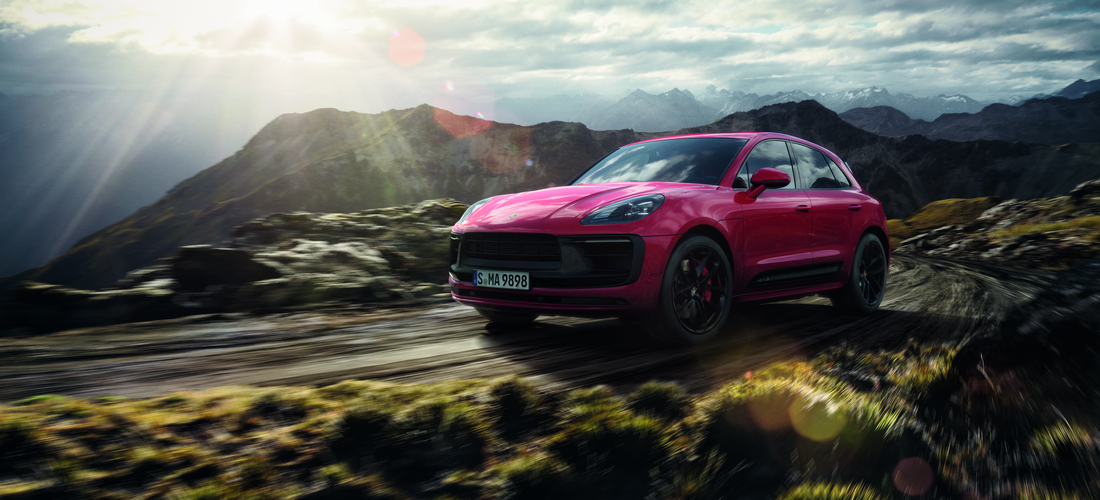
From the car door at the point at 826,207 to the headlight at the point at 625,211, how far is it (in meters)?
2.05

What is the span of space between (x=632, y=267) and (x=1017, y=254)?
13.0 metres

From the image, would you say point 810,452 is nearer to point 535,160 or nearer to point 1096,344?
point 1096,344

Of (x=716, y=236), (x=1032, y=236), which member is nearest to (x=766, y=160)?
(x=716, y=236)

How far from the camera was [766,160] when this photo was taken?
5617 millimetres

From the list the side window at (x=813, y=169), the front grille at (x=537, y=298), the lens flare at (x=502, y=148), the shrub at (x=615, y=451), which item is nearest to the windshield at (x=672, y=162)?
the side window at (x=813, y=169)

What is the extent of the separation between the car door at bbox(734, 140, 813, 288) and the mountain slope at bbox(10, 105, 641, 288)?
4683 inches

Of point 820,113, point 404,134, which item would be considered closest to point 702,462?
point 404,134

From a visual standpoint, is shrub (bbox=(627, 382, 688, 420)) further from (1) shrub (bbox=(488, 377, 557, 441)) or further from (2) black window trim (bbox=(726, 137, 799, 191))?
(2) black window trim (bbox=(726, 137, 799, 191))

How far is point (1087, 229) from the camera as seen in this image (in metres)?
15.1

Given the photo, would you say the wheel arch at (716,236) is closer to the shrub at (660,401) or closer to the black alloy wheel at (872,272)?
the shrub at (660,401)

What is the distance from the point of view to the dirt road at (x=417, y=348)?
3.61 metres

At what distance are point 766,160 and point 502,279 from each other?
2582 mm

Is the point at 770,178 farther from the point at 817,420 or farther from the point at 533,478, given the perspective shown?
the point at 533,478

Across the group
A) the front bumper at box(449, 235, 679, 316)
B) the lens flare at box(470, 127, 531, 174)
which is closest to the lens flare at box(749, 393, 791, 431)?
the front bumper at box(449, 235, 679, 316)
